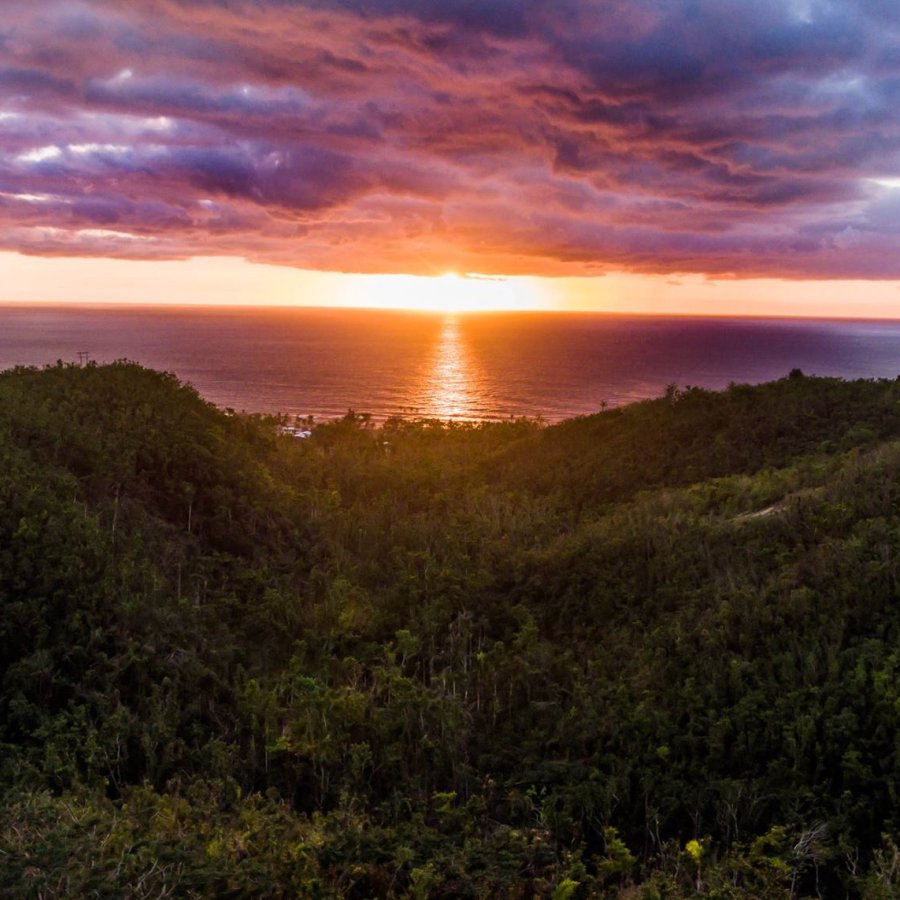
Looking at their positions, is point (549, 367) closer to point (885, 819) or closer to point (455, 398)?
point (455, 398)

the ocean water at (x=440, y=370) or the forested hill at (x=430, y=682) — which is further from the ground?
the ocean water at (x=440, y=370)

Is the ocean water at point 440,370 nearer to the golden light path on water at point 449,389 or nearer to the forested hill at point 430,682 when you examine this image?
the golden light path on water at point 449,389

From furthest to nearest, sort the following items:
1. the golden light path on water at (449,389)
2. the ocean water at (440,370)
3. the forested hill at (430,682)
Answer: the ocean water at (440,370), the golden light path on water at (449,389), the forested hill at (430,682)

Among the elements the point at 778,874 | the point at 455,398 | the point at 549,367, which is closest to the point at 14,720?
the point at 778,874

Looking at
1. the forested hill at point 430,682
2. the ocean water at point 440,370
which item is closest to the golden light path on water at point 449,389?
the ocean water at point 440,370

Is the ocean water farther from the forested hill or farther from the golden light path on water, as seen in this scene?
the forested hill

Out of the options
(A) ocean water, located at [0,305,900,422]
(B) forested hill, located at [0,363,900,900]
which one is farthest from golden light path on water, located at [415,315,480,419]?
(B) forested hill, located at [0,363,900,900]
